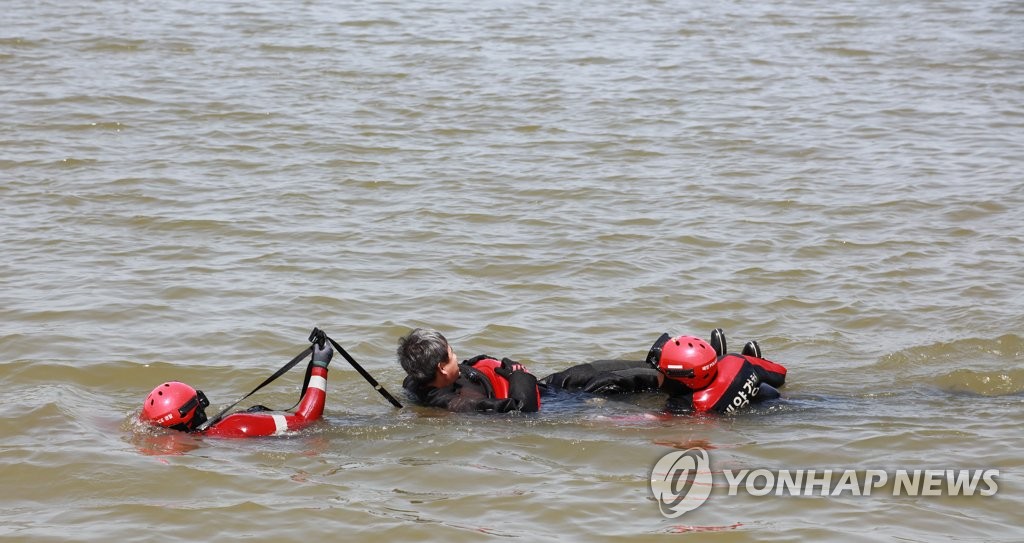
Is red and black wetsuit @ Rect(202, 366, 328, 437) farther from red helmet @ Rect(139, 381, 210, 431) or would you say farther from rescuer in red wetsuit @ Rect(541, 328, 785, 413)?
rescuer in red wetsuit @ Rect(541, 328, 785, 413)

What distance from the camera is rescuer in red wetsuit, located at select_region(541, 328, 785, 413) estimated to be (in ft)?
24.2

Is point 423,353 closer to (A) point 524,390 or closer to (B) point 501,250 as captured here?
(A) point 524,390

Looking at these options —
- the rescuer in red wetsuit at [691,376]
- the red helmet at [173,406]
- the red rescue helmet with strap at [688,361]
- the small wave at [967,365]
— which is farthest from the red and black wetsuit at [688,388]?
the red helmet at [173,406]

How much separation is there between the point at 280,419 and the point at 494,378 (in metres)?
1.43

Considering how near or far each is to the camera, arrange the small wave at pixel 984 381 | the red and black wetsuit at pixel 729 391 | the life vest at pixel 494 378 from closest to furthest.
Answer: the red and black wetsuit at pixel 729 391 < the life vest at pixel 494 378 < the small wave at pixel 984 381

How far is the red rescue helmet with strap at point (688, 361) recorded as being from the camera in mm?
7333

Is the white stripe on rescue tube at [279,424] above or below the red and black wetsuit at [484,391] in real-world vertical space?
below

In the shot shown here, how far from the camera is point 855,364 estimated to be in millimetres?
8859

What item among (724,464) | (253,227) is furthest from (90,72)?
(724,464)

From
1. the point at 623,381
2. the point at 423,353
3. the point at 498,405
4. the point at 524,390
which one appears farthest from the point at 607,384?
the point at 423,353

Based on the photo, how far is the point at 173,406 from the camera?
7.15 meters

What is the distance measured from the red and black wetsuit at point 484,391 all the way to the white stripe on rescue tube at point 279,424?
2.91 feet

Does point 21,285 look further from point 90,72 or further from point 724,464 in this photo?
point 90,72

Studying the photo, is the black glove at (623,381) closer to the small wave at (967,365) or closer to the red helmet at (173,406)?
the small wave at (967,365)
